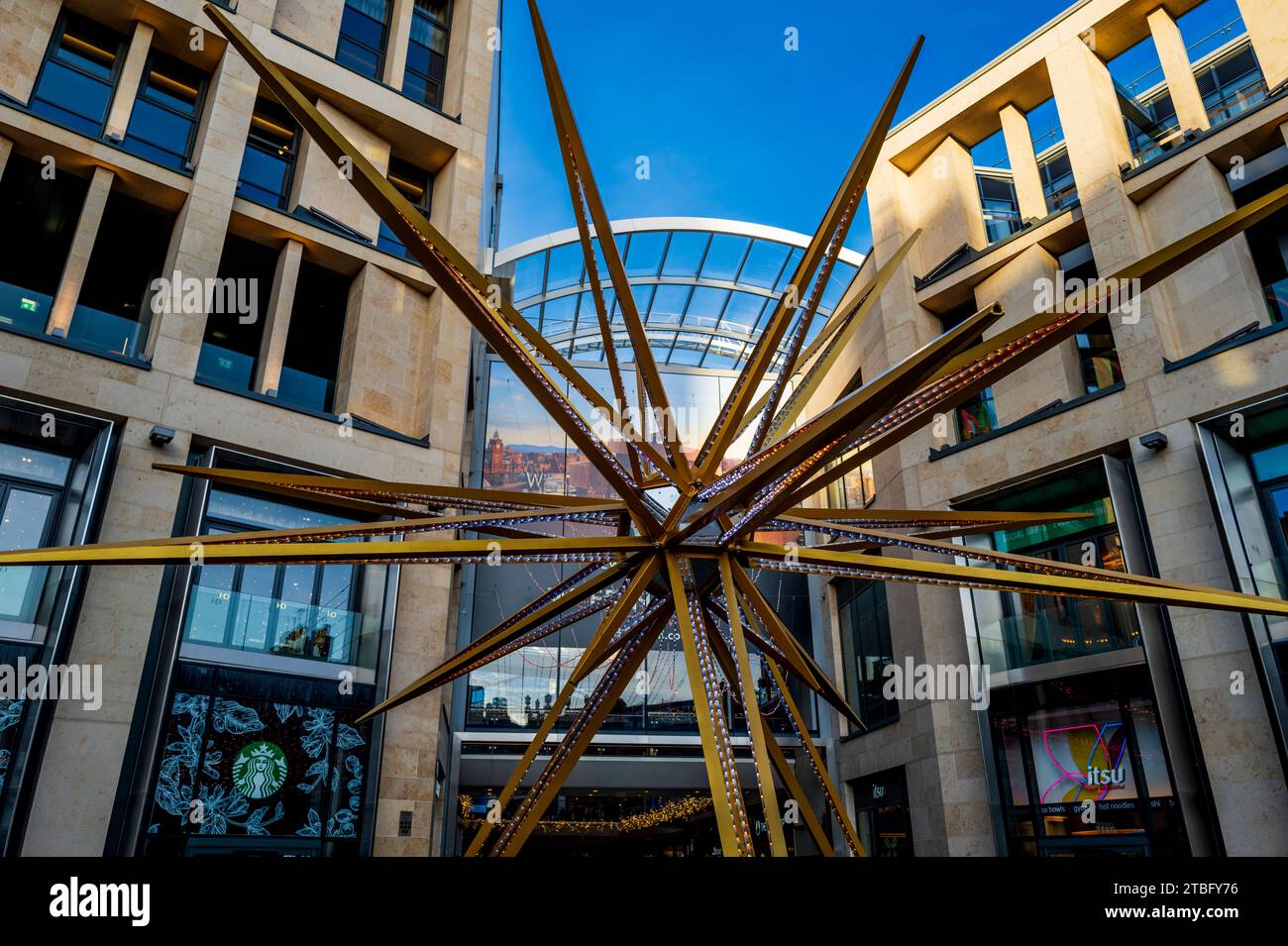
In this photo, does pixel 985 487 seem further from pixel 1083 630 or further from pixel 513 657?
pixel 513 657

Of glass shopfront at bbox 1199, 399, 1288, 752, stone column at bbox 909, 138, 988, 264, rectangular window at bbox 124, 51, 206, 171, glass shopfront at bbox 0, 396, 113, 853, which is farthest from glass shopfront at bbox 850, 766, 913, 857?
rectangular window at bbox 124, 51, 206, 171

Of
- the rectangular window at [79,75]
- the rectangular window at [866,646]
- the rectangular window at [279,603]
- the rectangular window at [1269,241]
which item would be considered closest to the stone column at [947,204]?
the rectangular window at [1269,241]

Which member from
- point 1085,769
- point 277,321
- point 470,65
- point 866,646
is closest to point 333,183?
point 277,321

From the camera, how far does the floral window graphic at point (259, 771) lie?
14898 mm

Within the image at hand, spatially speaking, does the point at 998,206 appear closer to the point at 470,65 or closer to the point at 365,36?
the point at 470,65

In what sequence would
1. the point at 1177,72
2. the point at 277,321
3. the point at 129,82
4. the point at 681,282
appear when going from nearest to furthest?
the point at 129,82
the point at 277,321
the point at 1177,72
the point at 681,282

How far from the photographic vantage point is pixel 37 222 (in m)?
18.6

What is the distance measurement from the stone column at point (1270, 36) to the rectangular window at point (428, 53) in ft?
66.6

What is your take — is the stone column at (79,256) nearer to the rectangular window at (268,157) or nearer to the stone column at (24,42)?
the stone column at (24,42)

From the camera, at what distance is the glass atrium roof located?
→ 34.8 metres

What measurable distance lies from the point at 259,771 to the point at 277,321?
9615 millimetres

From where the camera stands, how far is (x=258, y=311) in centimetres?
2147

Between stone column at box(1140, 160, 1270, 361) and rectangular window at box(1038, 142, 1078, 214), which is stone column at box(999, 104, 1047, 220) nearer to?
stone column at box(1140, 160, 1270, 361)

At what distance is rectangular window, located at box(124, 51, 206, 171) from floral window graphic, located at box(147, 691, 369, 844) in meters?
11.9
